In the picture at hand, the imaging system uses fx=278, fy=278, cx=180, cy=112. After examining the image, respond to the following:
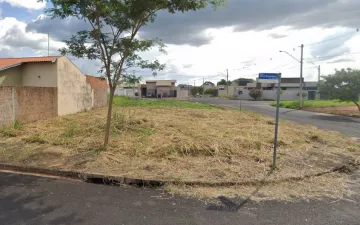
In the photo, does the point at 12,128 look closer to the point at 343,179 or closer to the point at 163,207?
the point at 163,207

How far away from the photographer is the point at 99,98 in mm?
24297

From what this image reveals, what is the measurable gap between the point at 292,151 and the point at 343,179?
6.72ft

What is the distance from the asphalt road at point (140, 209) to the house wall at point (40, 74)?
42.1ft

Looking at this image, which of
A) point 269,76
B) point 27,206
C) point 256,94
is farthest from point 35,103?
point 256,94

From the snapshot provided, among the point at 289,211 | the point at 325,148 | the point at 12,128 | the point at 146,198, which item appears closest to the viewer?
the point at 289,211

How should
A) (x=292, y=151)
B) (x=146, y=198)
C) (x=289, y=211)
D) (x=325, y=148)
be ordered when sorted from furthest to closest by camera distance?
(x=325, y=148), (x=292, y=151), (x=146, y=198), (x=289, y=211)

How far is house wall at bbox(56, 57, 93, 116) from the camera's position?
16.8 meters

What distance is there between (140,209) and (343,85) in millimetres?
28093

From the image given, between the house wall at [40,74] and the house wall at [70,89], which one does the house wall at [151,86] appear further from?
the house wall at [40,74]

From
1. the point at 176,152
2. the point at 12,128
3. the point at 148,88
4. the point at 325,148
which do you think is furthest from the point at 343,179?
the point at 148,88

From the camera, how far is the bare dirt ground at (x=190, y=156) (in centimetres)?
550

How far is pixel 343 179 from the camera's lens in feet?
19.4

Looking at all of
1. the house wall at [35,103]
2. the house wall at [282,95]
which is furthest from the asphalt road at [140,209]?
the house wall at [282,95]

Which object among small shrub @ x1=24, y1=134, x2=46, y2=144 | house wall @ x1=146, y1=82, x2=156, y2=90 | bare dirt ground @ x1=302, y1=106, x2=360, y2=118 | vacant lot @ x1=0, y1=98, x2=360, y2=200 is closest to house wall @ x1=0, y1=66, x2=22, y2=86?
vacant lot @ x1=0, y1=98, x2=360, y2=200
